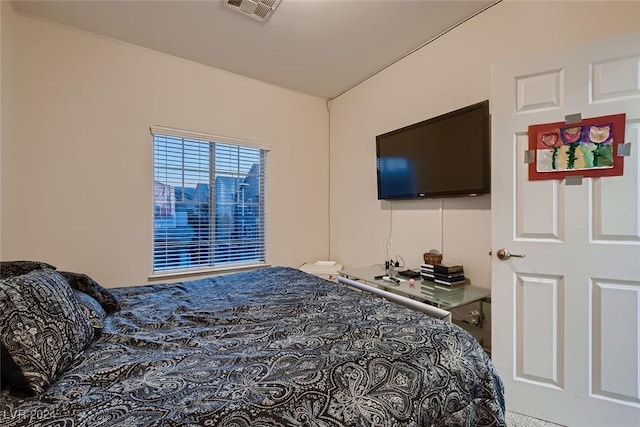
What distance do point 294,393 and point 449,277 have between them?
1.80m

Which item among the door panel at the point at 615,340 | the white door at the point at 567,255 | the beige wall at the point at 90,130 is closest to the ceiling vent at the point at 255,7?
the beige wall at the point at 90,130

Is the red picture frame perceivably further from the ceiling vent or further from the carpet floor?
the ceiling vent

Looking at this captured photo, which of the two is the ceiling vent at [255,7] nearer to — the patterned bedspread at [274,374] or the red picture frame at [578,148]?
the red picture frame at [578,148]

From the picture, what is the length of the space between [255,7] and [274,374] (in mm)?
2528

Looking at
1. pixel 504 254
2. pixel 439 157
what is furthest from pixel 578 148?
pixel 439 157

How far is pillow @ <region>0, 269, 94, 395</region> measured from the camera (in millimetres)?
777

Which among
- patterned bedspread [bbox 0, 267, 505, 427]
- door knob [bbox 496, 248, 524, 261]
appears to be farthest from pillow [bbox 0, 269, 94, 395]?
door knob [bbox 496, 248, 524, 261]

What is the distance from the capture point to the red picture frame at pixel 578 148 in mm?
1462

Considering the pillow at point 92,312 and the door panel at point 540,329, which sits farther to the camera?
the door panel at point 540,329

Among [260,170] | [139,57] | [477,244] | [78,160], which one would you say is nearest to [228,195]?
[260,170]

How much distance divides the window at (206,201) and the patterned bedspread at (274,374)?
1591 mm

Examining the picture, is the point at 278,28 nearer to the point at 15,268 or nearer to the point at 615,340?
the point at 15,268

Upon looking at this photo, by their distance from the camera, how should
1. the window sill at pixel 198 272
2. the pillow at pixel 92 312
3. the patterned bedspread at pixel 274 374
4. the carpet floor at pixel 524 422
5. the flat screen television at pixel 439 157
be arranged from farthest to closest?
the window sill at pixel 198 272
the flat screen television at pixel 439 157
the carpet floor at pixel 524 422
the pillow at pixel 92 312
the patterned bedspread at pixel 274 374

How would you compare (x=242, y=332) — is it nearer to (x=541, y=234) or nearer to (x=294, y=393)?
(x=294, y=393)
